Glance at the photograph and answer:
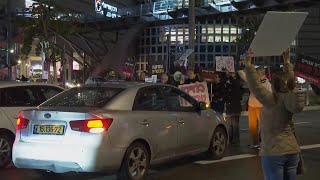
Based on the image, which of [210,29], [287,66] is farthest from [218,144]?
[210,29]

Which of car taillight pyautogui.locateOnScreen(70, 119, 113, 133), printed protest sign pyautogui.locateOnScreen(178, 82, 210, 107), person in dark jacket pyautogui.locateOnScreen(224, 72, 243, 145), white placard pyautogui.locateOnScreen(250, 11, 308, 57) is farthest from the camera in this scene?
printed protest sign pyautogui.locateOnScreen(178, 82, 210, 107)

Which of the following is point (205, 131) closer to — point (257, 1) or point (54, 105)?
point (54, 105)

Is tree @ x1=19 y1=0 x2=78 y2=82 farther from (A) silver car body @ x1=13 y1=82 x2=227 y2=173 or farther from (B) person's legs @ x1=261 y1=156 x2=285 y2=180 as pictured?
(B) person's legs @ x1=261 y1=156 x2=285 y2=180

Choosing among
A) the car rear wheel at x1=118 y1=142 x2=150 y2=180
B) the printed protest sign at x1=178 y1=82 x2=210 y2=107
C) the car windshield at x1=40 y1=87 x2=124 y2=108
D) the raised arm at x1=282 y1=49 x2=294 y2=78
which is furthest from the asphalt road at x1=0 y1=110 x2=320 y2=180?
the raised arm at x1=282 y1=49 x2=294 y2=78

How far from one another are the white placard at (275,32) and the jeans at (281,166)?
3.15 ft

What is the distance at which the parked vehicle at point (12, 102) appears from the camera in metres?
9.29

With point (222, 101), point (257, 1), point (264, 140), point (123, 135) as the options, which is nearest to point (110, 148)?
point (123, 135)

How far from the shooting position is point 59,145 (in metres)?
7.47

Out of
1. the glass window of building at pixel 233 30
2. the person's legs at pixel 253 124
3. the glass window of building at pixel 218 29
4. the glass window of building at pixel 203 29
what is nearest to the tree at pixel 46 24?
the glass window of building at pixel 203 29

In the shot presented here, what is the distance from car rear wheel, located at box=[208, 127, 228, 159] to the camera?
1001 cm

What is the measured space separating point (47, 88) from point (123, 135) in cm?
322

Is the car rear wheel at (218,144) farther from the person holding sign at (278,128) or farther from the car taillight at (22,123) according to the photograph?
the person holding sign at (278,128)

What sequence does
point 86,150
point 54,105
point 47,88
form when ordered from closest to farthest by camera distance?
1. point 86,150
2. point 54,105
3. point 47,88

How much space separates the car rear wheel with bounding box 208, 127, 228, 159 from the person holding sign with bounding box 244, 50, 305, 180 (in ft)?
16.3
